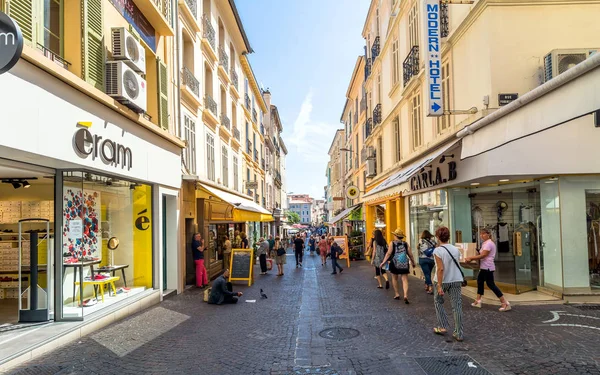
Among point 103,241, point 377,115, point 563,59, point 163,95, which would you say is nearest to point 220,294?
point 103,241

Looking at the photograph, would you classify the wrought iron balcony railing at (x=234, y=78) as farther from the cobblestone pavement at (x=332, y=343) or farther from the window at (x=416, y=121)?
the cobblestone pavement at (x=332, y=343)

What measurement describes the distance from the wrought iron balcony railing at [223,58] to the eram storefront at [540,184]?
11153 mm

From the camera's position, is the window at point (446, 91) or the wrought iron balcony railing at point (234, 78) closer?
the window at point (446, 91)

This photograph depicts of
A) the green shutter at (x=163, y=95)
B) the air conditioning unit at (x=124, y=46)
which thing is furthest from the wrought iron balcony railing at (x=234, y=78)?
the air conditioning unit at (x=124, y=46)

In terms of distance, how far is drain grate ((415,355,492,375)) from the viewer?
5.07 m

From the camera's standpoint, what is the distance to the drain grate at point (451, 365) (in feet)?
16.6

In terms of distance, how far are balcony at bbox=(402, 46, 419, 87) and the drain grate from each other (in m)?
11.8

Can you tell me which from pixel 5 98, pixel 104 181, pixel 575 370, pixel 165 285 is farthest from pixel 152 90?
pixel 575 370

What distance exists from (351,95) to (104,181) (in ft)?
96.5

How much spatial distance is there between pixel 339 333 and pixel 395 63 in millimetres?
14878

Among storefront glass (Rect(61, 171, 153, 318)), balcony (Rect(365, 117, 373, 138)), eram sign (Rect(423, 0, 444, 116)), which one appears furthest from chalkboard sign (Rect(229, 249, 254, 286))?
balcony (Rect(365, 117, 373, 138))

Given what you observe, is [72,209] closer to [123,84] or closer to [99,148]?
[99,148]

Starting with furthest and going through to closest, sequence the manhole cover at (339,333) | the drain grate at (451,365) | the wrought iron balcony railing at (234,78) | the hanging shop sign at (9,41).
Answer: the wrought iron balcony railing at (234,78) → the manhole cover at (339,333) → the drain grate at (451,365) → the hanging shop sign at (9,41)

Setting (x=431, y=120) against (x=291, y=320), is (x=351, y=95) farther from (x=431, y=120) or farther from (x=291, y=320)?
(x=291, y=320)
